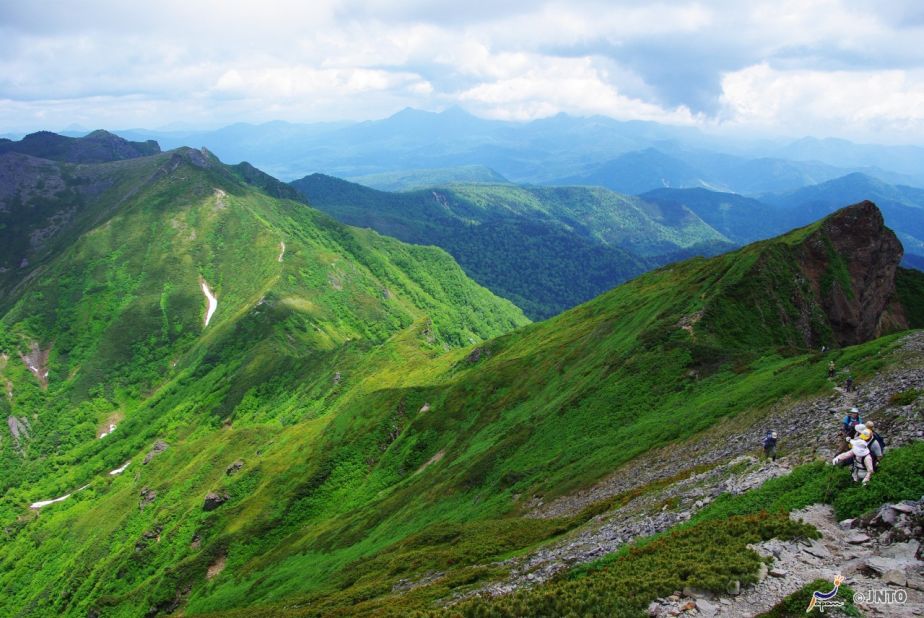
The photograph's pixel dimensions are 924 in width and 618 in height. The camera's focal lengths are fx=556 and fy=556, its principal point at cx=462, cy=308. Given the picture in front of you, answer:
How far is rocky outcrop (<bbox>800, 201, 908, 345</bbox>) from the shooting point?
94750mm

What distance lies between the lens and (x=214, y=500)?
141 m

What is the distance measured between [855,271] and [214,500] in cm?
15126

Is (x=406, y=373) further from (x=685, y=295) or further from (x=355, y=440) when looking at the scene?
(x=685, y=295)

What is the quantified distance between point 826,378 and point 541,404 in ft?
168

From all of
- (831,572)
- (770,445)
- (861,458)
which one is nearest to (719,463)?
(770,445)

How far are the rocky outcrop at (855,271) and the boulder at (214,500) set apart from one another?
139074 mm

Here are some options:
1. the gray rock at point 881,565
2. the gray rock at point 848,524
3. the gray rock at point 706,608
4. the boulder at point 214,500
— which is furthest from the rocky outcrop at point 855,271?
the boulder at point 214,500

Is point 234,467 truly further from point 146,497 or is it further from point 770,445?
point 770,445

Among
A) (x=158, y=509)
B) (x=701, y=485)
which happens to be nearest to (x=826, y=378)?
(x=701, y=485)

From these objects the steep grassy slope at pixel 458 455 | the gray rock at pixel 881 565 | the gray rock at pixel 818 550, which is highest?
the gray rock at pixel 881 565

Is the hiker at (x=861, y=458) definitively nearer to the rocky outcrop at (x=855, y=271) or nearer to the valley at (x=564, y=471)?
the valley at (x=564, y=471)

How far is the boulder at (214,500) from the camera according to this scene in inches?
5541

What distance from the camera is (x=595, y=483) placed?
55.7 meters

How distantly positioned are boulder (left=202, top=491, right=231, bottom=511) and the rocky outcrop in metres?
139
